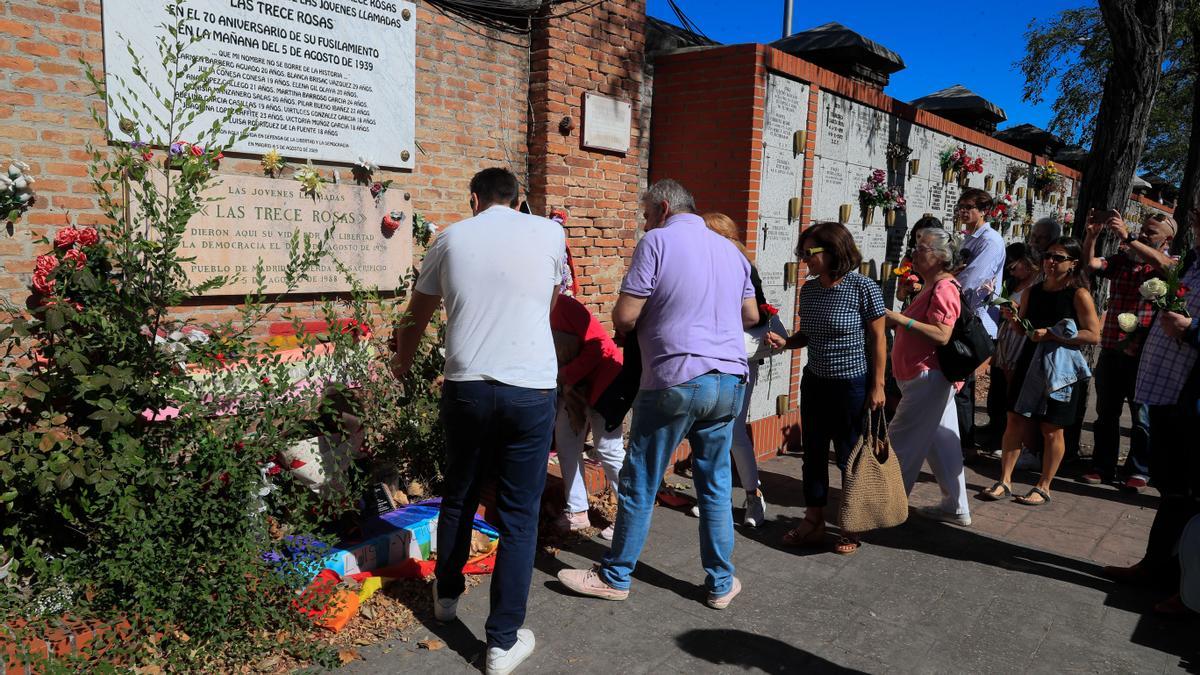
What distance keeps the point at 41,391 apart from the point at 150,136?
4.47 feet

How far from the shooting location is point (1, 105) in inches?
133

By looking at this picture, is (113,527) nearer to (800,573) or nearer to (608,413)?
(608,413)

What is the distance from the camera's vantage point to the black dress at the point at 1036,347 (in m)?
5.42

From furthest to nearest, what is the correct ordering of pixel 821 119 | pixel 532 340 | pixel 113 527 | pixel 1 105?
pixel 821 119
pixel 1 105
pixel 532 340
pixel 113 527

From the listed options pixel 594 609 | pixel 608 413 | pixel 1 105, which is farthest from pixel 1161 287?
pixel 1 105

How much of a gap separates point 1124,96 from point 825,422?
5.59 meters

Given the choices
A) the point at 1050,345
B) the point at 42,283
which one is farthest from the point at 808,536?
the point at 42,283

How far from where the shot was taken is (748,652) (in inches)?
133

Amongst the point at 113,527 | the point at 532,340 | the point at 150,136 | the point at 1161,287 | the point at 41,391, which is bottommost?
the point at 113,527

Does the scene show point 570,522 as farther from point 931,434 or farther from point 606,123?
point 606,123

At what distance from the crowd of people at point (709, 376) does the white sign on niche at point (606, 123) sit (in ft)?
5.17

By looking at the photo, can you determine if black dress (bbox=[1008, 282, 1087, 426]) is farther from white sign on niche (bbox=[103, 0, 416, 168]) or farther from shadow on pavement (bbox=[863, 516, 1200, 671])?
white sign on niche (bbox=[103, 0, 416, 168])

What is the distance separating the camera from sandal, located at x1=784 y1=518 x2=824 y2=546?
14.8ft

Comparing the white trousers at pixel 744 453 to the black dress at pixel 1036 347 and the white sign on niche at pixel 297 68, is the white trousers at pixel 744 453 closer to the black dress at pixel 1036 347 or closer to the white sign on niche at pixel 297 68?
the black dress at pixel 1036 347
